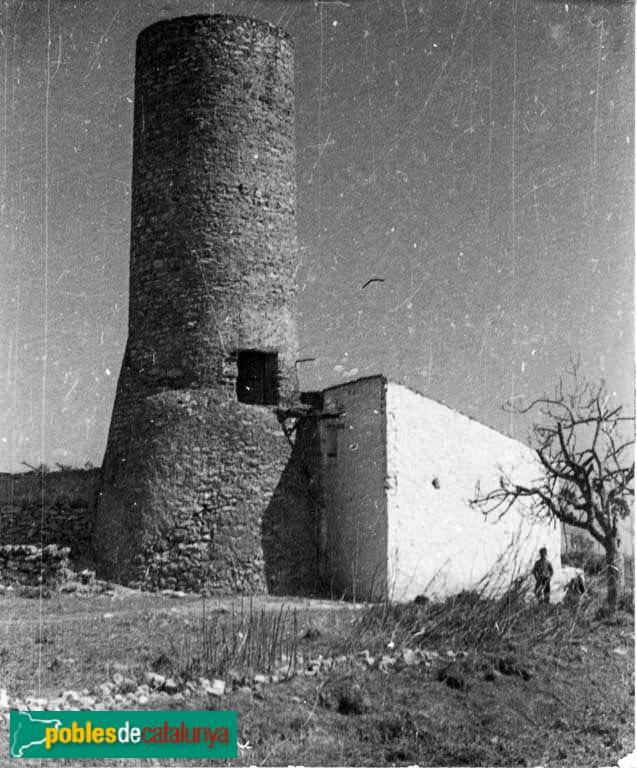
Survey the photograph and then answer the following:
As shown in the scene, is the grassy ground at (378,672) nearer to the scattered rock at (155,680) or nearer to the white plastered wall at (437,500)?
the scattered rock at (155,680)

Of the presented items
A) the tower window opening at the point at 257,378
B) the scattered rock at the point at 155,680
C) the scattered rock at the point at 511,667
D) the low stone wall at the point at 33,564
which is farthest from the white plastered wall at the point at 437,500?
the scattered rock at the point at 155,680

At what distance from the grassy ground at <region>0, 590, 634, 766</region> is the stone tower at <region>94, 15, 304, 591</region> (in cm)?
244

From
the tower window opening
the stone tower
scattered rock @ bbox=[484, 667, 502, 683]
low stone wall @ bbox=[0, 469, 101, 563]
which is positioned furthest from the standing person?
low stone wall @ bbox=[0, 469, 101, 563]

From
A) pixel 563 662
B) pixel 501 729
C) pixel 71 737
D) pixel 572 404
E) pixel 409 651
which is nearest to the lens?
pixel 71 737

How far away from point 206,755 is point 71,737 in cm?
110

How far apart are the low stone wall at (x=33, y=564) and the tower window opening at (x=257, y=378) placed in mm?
3797

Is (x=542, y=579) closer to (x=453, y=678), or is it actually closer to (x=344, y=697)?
(x=453, y=678)

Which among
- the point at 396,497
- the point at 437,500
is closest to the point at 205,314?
the point at 396,497

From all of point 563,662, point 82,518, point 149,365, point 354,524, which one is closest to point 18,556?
point 82,518

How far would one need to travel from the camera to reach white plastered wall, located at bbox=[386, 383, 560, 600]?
17.5 m

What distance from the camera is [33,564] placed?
17953 millimetres

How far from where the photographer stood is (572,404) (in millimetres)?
17766

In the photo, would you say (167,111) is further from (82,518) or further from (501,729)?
(501,729)

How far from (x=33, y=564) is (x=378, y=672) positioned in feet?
26.1
